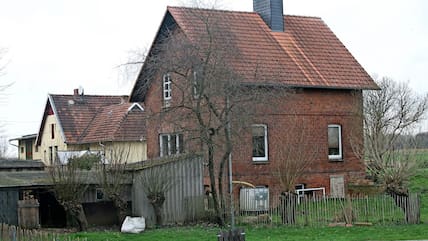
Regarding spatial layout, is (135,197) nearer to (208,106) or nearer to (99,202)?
(99,202)

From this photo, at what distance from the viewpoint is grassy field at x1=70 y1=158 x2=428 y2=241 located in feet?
75.9

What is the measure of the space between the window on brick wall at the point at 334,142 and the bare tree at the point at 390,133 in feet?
3.32

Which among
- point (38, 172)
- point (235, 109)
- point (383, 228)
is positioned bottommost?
point (383, 228)

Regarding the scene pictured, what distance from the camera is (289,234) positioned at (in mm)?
24375

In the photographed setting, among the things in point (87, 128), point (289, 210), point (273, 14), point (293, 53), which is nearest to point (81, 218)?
point (289, 210)

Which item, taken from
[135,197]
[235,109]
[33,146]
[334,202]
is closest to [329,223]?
[334,202]

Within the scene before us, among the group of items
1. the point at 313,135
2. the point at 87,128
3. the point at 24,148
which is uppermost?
the point at 87,128

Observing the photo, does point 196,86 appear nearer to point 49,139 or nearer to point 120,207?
point 120,207

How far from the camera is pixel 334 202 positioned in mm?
27219

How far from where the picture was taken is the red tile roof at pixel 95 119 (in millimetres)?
A: 49344

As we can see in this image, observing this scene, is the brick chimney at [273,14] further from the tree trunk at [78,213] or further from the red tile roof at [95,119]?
the tree trunk at [78,213]

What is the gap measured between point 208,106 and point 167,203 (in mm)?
4098

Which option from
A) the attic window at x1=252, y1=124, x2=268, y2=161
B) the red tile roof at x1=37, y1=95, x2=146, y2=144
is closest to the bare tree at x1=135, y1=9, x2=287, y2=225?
the attic window at x1=252, y1=124, x2=268, y2=161

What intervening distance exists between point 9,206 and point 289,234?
9.77 m
